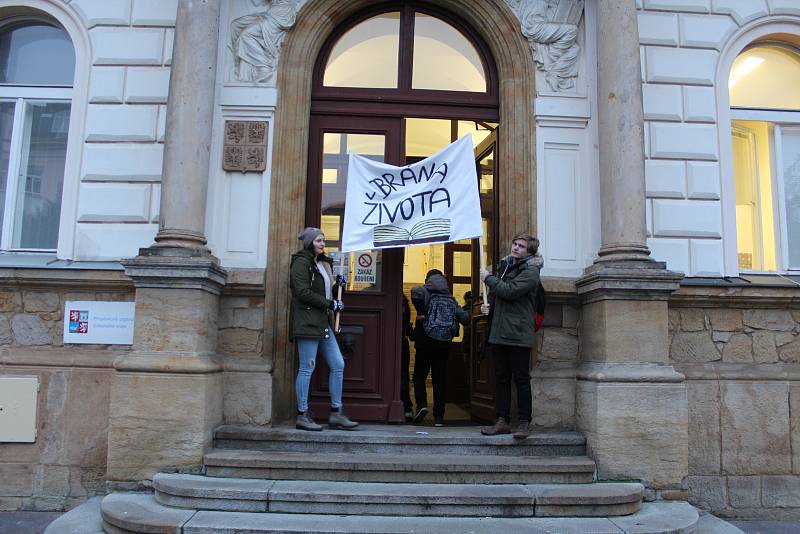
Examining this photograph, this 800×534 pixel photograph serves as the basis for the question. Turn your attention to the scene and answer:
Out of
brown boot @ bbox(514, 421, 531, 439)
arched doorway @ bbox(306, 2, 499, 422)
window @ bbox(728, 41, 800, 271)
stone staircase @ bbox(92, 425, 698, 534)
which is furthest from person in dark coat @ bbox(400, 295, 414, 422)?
window @ bbox(728, 41, 800, 271)

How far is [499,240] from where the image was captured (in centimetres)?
791

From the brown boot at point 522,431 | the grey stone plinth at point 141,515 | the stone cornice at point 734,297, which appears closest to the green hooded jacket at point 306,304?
the grey stone plinth at point 141,515

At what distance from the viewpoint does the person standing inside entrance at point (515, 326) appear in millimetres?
6629

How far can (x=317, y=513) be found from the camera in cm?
567

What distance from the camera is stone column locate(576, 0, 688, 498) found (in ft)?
21.1

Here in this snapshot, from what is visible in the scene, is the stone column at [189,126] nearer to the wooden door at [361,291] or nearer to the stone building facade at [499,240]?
the stone building facade at [499,240]

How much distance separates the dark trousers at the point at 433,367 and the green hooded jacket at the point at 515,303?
1275mm

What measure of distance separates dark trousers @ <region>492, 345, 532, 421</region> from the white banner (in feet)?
4.11

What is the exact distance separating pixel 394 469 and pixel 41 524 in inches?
128

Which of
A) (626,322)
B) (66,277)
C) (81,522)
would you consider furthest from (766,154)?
(81,522)

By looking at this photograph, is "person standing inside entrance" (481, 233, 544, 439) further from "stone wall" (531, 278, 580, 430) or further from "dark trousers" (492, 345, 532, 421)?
"stone wall" (531, 278, 580, 430)

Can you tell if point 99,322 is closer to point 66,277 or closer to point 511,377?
point 66,277

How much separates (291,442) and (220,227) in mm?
2328

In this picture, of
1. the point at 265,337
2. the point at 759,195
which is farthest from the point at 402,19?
the point at 759,195
